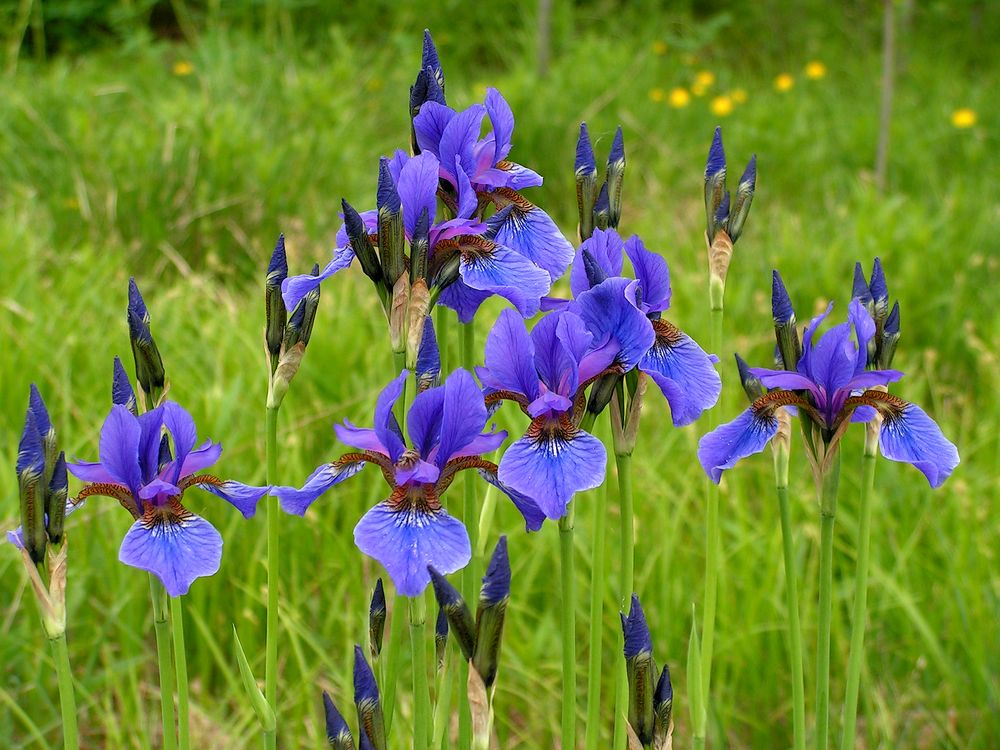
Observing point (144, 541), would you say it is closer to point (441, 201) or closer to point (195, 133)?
point (441, 201)

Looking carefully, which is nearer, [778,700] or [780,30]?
[778,700]

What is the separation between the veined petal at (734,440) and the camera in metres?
1.13

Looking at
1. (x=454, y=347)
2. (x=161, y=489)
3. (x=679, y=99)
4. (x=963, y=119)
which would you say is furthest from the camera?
(x=679, y=99)

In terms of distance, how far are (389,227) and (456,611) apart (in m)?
0.35

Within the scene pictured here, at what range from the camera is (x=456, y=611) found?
958 millimetres

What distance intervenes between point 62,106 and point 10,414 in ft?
7.76

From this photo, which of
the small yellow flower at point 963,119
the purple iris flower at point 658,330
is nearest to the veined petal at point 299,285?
the purple iris flower at point 658,330

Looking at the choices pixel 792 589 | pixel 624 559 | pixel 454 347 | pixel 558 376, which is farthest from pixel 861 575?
pixel 454 347

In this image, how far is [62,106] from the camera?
472 centimetres

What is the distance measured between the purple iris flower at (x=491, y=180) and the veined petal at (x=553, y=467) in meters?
0.14

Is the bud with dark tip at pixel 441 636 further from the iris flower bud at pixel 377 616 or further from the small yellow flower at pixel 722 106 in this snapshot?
the small yellow flower at pixel 722 106

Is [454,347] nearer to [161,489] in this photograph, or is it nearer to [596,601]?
[596,601]

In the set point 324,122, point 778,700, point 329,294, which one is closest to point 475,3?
point 324,122

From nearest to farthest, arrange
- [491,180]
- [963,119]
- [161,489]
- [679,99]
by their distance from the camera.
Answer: [161,489]
[491,180]
[963,119]
[679,99]
